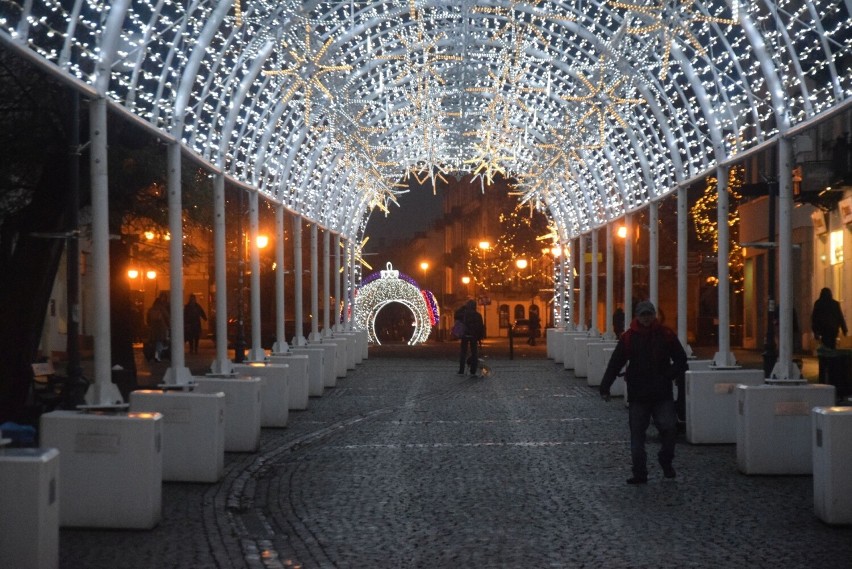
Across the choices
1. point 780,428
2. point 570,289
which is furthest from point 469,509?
point 570,289

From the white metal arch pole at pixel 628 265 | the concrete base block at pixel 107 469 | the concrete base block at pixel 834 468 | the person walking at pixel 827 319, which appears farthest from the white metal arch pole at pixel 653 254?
the concrete base block at pixel 107 469

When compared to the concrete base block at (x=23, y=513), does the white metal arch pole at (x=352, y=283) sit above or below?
above

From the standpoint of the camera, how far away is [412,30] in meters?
23.7

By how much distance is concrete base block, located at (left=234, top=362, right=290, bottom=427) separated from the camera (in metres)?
19.0

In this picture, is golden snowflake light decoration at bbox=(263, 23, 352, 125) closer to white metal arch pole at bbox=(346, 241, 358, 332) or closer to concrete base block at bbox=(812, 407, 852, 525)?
concrete base block at bbox=(812, 407, 852, 525)

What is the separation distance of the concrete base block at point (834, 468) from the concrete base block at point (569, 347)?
22542 mm

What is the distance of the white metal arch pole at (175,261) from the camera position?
15.0 m

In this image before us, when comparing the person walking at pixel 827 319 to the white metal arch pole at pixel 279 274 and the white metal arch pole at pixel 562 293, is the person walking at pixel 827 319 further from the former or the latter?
the white metal arch pole at pixel 562 293

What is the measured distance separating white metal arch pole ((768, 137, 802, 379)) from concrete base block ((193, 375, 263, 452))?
5.90 metres

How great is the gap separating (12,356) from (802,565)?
462 inches

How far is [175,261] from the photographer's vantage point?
15.4m

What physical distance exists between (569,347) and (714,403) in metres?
17.7

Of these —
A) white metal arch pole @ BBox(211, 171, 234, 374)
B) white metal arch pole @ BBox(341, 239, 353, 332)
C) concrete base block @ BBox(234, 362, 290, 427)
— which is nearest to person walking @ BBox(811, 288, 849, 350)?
concrete base block @ BBox(234, 362, 290, 427)

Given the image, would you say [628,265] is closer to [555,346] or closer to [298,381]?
[298,381]
